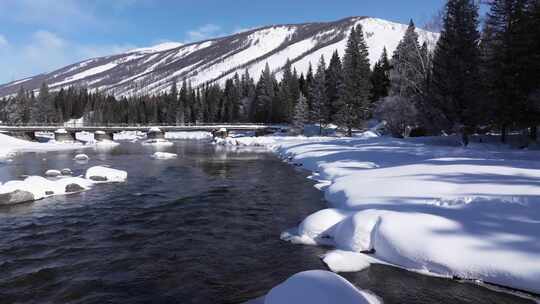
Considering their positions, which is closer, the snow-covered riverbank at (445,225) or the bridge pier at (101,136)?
the snow-covered riverbank at (445,225)

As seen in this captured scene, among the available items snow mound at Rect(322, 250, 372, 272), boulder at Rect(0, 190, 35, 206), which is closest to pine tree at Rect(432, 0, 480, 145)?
snow mound at Rect(322, 250, 372, 272)

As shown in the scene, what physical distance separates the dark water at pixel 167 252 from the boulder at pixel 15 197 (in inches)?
34.2

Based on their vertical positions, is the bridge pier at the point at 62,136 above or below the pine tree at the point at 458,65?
below

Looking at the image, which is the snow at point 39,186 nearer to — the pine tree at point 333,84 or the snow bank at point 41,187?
the snow bank at point 41,187

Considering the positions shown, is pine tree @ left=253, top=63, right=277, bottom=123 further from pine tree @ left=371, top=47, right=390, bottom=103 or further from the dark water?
the dark water

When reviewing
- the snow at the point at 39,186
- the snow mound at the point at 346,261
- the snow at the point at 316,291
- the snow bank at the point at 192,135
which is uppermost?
the snow at the point at 316,291

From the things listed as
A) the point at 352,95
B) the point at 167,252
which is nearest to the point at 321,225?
A: the point at 167,252

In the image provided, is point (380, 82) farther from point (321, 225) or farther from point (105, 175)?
point (321, 225)

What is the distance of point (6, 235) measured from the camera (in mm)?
13141

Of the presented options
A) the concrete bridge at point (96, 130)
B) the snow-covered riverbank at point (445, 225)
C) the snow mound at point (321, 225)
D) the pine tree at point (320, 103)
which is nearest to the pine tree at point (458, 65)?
the snow-covered riverbank at point (445, 225)

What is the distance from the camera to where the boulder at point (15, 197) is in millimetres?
17750

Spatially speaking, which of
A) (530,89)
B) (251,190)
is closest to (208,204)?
(251,190)

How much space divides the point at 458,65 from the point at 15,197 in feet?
115

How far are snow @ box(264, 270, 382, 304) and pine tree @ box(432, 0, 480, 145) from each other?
31.5 metres
